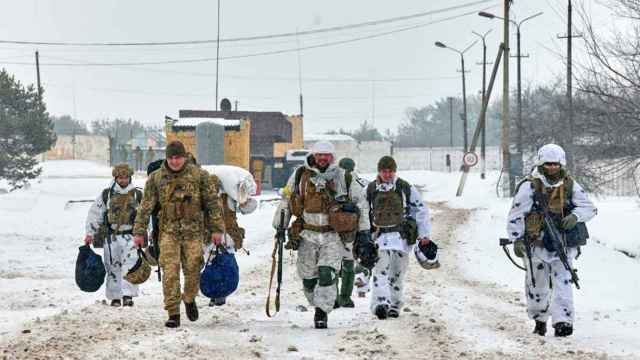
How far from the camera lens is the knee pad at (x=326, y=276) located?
27.8 ft

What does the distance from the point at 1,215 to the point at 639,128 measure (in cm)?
1822

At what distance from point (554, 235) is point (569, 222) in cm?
19

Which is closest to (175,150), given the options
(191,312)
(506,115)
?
(191,312)

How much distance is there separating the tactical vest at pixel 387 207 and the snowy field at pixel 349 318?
1010mm

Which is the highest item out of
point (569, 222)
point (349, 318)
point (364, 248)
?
point (569, 222)

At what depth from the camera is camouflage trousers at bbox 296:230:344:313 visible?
8445 mm

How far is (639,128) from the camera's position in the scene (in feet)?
47.8

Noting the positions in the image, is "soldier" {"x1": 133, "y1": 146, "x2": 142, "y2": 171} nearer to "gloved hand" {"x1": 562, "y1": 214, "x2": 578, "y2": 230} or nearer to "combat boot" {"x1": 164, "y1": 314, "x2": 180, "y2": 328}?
"combat boot" {"x1": 164, "y1": 314, "x2": 180, "y2": 328}

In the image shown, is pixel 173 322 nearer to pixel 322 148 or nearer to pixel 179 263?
pixel 179 263

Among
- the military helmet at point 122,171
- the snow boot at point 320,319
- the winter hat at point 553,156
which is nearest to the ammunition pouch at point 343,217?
the snow boot at point 320,319

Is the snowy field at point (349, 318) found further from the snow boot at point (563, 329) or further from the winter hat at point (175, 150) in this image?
the winter hat at point (175, 150)

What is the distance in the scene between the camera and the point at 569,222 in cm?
805

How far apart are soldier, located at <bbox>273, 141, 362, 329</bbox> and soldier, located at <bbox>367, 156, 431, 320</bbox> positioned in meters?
0.84

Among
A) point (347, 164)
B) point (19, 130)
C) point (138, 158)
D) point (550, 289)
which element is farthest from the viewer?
point (138, 158)
